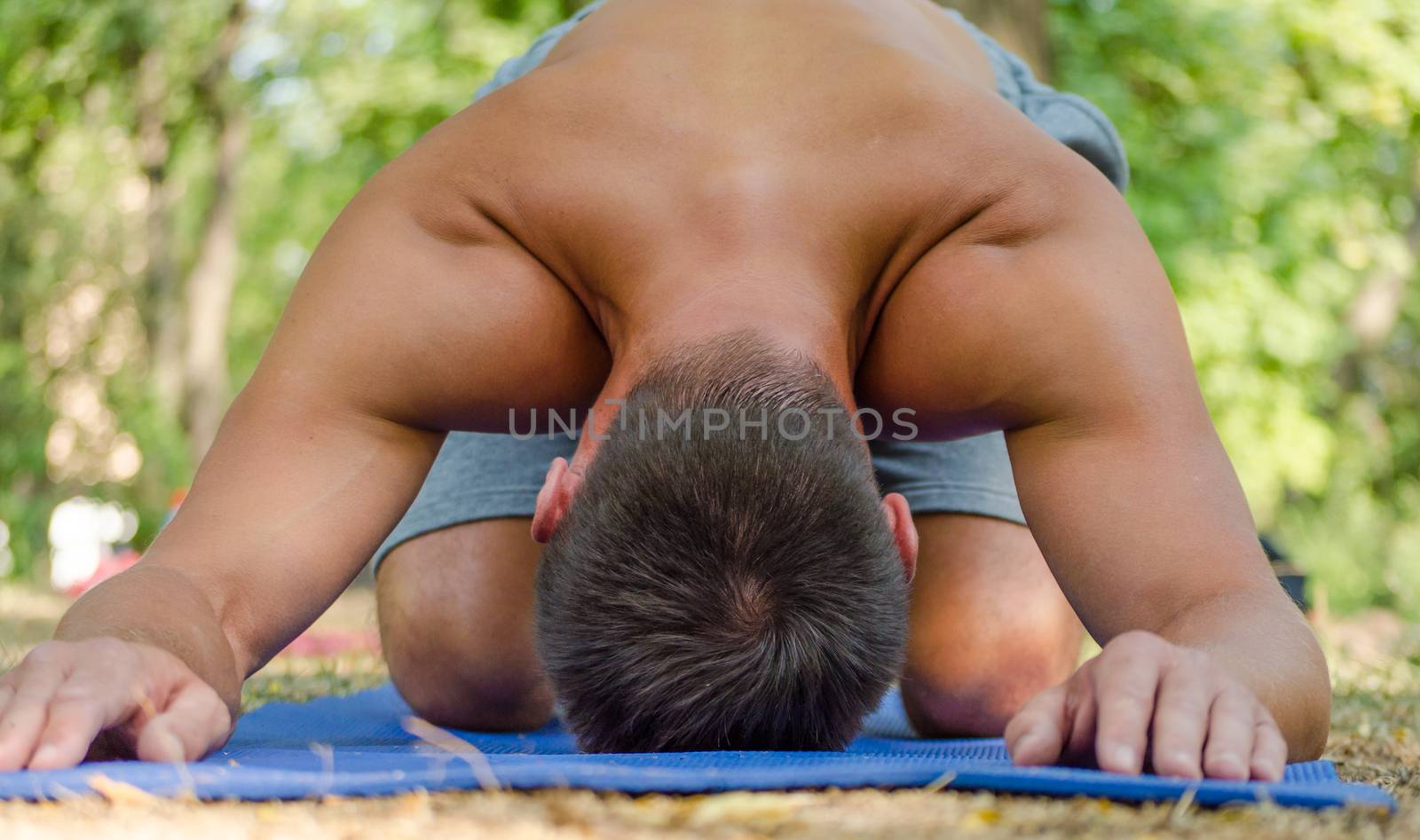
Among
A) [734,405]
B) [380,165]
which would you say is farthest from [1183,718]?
[380,165]

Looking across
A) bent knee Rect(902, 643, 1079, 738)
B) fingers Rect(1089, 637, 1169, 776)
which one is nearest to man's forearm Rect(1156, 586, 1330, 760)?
fingers Rect(1089, 637, 1169, 776)

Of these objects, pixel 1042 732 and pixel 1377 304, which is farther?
pixel 1377 304

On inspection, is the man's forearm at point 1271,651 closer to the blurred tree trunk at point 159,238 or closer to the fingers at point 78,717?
the fingers at point 78,717

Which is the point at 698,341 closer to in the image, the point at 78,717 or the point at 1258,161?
the point at 78,717

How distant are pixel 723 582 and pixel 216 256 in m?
8.38

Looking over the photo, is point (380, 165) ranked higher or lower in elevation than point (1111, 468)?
lower

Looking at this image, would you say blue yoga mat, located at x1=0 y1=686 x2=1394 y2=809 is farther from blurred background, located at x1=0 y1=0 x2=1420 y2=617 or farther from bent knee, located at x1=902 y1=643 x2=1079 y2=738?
blurred background, located at x1=0 y1=0 x2=1420 y2=617

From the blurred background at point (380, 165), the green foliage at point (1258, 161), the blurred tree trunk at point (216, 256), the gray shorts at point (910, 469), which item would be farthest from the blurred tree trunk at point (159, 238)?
the gray shorts at point (910, 469)

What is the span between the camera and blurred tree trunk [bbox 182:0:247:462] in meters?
8.69

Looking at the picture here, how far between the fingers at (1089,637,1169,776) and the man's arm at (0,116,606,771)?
894 millimetres

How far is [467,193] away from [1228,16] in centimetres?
591

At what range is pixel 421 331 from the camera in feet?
5.78

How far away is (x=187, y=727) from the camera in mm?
1315

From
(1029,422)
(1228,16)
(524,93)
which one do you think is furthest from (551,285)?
(1228,16)
